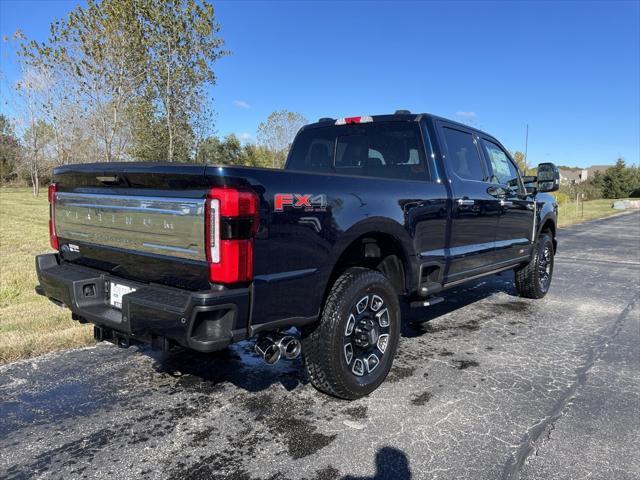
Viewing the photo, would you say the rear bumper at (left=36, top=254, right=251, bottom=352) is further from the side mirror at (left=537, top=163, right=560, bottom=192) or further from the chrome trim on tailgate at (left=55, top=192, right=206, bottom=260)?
the side mirror at (left=537, top=163, right=560, bottom=192)

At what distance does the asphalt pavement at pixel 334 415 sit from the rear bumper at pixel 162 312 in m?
0.60

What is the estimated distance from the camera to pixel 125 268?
2.91m

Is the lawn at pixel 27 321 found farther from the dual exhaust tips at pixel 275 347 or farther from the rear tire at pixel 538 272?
the rear tire at pixel 538 272

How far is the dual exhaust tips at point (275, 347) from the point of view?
8.75 feet

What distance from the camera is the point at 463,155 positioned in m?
4.58

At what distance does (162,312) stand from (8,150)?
50212 millimetres

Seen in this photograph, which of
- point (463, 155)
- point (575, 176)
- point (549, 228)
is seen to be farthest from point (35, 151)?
point (575, 176)

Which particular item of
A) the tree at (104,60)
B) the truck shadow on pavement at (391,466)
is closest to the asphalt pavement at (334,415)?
the truck shadow on pavement at (391,466)

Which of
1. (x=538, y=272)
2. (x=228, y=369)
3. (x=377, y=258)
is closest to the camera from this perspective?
(x=377, y=258)

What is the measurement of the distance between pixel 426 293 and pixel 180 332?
2187 mm

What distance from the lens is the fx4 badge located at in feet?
8.14

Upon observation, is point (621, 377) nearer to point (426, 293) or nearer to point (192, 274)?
point (426, 293)

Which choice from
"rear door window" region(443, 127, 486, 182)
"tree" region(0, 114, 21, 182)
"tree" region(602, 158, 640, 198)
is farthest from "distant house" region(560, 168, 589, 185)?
"tree" region(0, 114, 21, 182)

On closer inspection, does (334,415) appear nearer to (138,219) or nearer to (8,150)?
(138,219)
